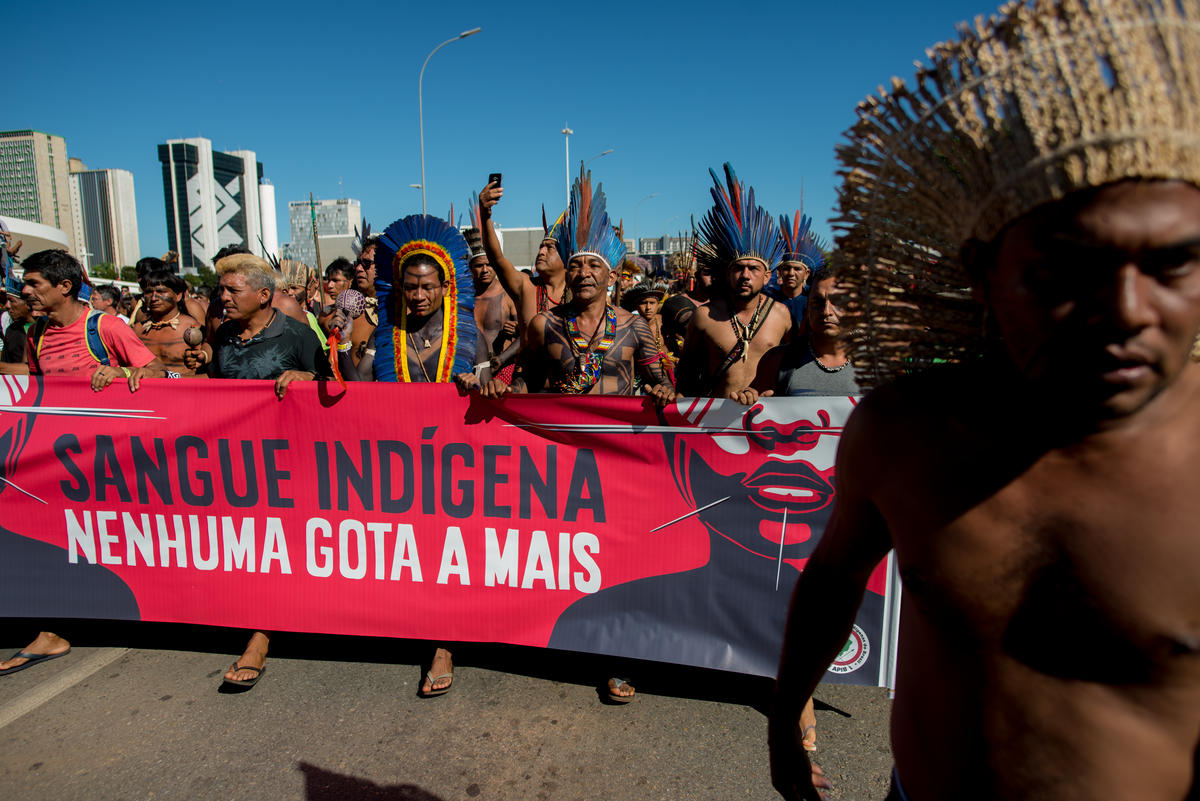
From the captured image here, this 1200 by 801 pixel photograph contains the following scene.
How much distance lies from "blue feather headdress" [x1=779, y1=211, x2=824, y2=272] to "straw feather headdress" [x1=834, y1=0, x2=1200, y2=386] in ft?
18.4

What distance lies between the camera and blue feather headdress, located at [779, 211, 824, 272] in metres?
6.88

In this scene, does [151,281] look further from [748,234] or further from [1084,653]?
[1084,653]

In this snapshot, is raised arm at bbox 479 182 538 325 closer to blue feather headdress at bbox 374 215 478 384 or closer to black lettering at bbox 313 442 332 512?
blue feather headdress at bbox 374 215 478 384

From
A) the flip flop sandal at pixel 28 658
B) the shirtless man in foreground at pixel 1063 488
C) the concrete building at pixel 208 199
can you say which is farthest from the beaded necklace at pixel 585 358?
the concrete building at pixel 208 199

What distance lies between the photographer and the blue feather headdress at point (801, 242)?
22.6 ft

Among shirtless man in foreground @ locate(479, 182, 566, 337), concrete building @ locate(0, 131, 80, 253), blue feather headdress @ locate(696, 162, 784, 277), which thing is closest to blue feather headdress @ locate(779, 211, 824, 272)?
blue feather headdress @ locate(696, 162, 784, 277)

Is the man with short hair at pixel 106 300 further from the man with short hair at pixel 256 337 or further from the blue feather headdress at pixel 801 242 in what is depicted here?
the blue feather headdress at pixel 801 242

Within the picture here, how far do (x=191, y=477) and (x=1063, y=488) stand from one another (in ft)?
12.3

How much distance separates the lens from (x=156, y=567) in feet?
12.0

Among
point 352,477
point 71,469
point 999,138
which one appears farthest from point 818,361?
point 71,469

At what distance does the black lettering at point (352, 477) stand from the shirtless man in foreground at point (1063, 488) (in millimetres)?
2773

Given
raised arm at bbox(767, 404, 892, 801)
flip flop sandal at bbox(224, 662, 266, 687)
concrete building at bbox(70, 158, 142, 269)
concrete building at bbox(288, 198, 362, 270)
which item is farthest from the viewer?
concrete building at bbox(70, 158, 142, 269)

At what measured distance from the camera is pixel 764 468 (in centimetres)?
318

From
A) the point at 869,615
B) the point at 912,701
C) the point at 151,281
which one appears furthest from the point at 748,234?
the point at 151,281
